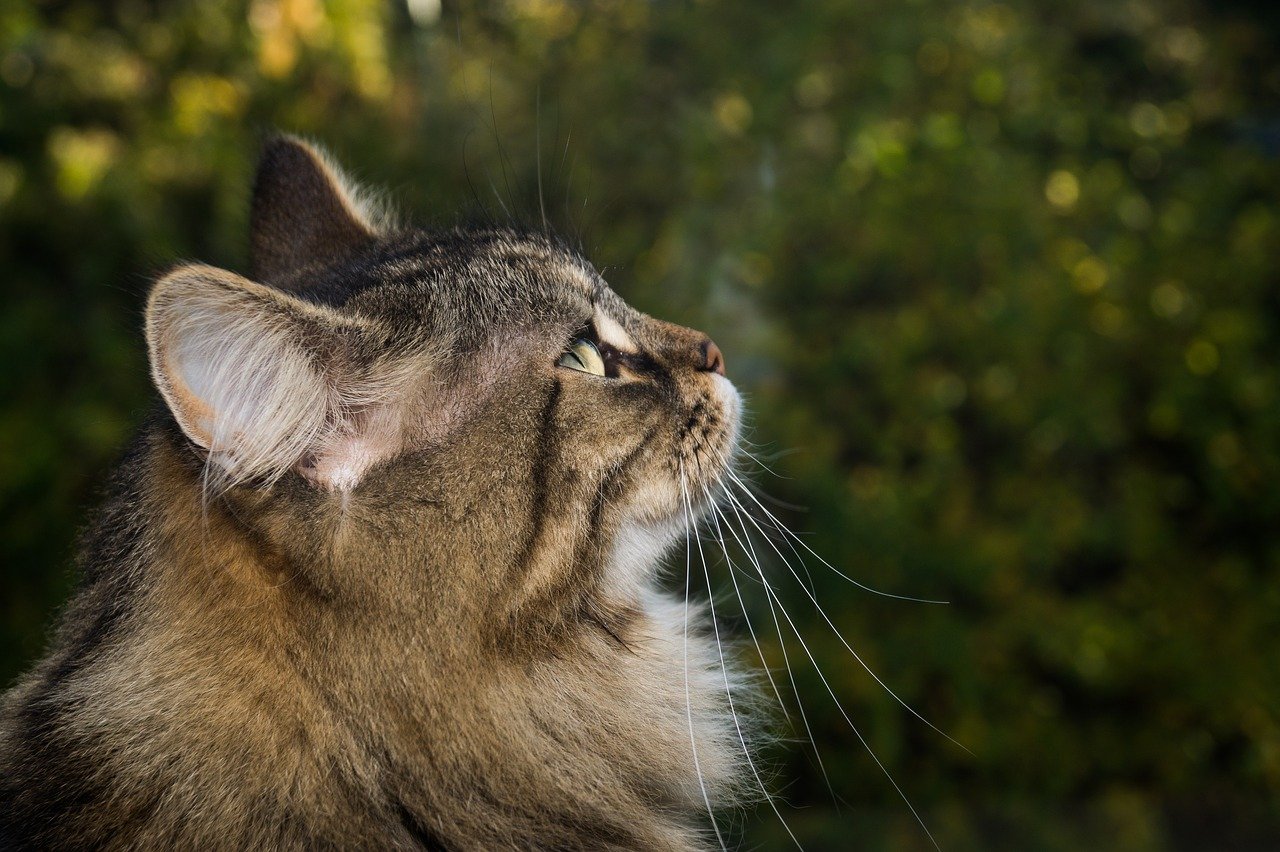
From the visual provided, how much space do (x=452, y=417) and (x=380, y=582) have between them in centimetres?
29

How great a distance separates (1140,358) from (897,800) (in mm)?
2106

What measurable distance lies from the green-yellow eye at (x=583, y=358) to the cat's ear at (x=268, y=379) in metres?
0.31

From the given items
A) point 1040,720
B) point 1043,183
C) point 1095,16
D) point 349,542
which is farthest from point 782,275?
point 349,542

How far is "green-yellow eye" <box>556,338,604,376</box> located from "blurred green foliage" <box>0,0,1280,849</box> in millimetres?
1684

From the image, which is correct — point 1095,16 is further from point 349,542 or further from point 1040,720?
point 349,542

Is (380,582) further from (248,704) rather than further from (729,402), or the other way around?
(729,402)

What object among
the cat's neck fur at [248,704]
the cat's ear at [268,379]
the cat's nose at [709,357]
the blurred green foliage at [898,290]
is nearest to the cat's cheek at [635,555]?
the cat's neck fur at [248,704]

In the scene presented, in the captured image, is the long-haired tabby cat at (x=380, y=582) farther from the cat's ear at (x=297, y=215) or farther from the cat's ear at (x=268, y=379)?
the cat's ear at (x=297, y=215)

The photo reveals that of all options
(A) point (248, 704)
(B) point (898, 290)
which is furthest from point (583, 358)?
(B) point (898, 290)

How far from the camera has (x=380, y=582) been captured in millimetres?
1519

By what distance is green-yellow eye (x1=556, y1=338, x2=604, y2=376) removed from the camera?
5.89ft

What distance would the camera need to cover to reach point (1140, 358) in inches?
170

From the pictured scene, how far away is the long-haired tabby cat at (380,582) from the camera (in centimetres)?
144

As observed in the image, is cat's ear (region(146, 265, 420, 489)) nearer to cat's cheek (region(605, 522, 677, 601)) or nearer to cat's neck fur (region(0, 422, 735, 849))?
cat's neck fur (region(0, 422, 735, 849))
